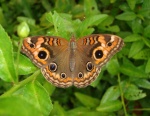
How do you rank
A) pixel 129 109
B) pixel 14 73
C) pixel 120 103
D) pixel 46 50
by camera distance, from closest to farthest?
pixel 14 73 → pixel 46 50 → pixel 120 103 → pixel 129 109

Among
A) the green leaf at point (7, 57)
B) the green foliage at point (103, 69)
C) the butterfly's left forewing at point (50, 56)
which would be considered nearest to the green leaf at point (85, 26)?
the green foliage at point (103, 69)

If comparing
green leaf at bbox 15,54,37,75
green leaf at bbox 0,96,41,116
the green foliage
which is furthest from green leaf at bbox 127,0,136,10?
green leaf at bbox 0,96,41,116

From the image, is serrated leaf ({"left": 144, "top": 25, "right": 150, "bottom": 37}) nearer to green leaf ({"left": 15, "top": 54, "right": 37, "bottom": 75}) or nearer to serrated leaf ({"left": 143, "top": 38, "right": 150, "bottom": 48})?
serrated leaf ({"left": 143, "top": 38, "right": 150, "bottom": 48})

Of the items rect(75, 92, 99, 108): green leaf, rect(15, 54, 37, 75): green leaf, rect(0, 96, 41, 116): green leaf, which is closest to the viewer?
rect(0, 96, 41, 116): green leaf

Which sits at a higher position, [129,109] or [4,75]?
[4,75]

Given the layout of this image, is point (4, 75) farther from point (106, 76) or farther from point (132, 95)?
point (106, 76)

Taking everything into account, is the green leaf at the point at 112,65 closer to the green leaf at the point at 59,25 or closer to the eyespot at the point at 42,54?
the green leaf at the point at 59,25

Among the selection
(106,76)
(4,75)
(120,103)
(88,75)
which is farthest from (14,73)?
(106,76)
